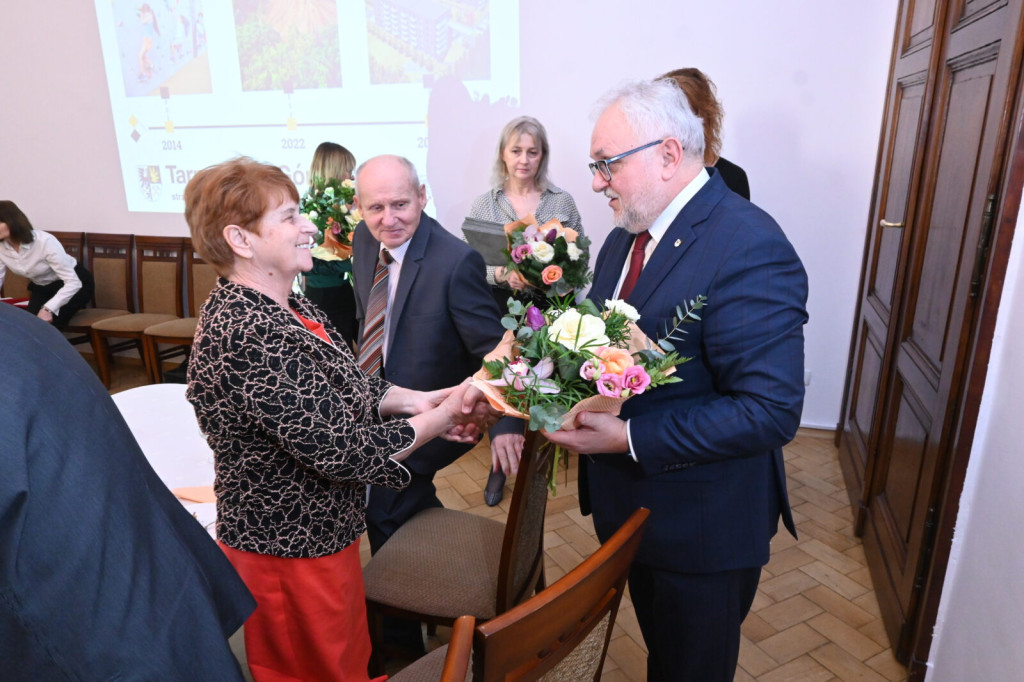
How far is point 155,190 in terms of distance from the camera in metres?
5.32

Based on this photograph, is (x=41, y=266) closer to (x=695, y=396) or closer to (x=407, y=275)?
(x=407, y=275)

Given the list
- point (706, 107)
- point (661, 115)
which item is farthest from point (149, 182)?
point (661, 115)

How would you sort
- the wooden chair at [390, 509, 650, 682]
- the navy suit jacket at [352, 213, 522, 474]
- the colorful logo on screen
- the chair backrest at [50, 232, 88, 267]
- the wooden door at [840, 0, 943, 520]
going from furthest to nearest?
the chair backrest at [50, 232, 88, 267] → the colorful logo on screen → the wooden door at [840, 0, 943, 520] → the navy suit jacket at [352, 213, 522, 474] → the wooden chair at [390, 509, 650, 682]

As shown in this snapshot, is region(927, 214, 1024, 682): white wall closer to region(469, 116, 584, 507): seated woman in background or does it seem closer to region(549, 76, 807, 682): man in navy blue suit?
region(549, 76, 807, 682): man in navy blue suit

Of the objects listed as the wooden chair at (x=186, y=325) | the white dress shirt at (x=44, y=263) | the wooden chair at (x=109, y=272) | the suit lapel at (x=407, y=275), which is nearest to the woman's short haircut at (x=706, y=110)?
the suit lapel at (x=407, y=275)

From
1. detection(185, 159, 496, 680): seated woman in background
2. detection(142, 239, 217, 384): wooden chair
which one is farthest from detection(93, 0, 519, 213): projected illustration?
detection(185, 159, 496, 680): seated woman in background

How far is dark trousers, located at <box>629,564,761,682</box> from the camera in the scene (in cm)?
144

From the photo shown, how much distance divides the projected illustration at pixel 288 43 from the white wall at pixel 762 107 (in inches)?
35.6

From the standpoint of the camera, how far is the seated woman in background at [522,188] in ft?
11.4

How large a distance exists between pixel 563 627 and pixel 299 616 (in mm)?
851

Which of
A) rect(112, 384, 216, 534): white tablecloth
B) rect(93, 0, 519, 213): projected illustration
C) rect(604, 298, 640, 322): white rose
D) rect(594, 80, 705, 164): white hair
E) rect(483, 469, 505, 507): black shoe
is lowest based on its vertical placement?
rect(483, 469, 505, 507): black shoe

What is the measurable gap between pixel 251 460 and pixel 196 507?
13.1 inches

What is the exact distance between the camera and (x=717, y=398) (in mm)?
1344

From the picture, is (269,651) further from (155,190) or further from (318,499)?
(155,190)
